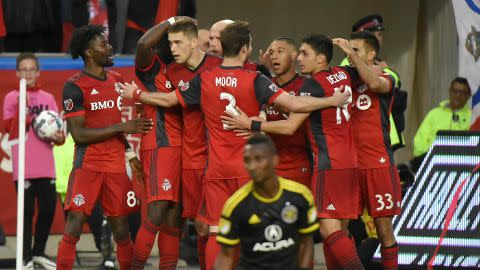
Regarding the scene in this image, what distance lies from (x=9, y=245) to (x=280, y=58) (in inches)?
203

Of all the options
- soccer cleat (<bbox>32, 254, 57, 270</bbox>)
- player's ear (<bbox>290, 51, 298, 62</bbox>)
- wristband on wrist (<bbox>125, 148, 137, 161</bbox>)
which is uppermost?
player's ear (<bbox>290, 51, 298, 62</bbox>)

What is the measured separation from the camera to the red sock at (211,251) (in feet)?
33.4

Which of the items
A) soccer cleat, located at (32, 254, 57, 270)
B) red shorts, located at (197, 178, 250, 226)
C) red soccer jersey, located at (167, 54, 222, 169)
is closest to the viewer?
red shorts, located at (197, 178, 250, 226)

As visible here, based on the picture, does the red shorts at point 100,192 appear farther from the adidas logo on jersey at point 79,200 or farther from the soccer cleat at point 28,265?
the soccer cleat at point 28,265

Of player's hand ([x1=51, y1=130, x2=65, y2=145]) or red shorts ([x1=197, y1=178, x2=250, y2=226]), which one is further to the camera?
player's hand ([x1=51, y1=130, x2=65, y2=145])

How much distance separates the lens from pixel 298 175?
11156 mm

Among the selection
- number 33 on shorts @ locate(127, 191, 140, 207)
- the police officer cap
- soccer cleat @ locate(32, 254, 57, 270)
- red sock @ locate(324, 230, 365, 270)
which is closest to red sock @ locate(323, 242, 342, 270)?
red sock @ locate(324, 230, 365, 270)

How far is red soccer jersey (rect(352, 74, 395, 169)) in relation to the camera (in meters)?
11.1

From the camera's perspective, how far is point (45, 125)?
43.2ft

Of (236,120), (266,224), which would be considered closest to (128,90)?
(236,120)

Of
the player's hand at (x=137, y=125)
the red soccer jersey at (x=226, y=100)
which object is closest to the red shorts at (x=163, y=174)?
the player's hand at (x=137, y=125)

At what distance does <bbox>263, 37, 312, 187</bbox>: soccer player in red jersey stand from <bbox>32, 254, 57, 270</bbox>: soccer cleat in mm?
3167

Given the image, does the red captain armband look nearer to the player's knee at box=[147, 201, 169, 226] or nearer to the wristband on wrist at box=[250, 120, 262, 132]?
the player's knee at box=[147, 201, 169, 226]

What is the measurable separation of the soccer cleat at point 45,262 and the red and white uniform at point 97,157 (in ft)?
7.28
